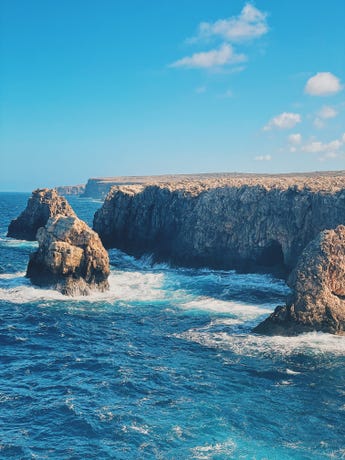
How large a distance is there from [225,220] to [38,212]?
1842 inches

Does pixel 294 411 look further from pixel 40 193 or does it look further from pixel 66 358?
pixel 40 193

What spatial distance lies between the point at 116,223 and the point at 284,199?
3489cm

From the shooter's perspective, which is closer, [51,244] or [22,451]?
[22,451]

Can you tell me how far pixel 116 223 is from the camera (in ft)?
283

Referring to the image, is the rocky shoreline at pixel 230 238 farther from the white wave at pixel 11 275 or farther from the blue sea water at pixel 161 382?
the white wave at pixel 11 275

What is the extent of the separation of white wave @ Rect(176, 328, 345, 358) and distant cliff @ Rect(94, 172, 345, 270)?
2259 cm

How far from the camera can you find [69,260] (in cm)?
5241

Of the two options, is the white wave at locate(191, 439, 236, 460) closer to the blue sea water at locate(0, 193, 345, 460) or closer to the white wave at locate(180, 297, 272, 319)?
the blue sea water at locate(0, 193, 345, 460)

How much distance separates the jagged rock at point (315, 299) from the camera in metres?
38.8

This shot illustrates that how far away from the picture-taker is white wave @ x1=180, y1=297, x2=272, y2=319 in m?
46.0

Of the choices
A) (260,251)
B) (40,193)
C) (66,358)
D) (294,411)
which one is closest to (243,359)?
(294,411)

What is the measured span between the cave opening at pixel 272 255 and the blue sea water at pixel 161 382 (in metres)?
13.2

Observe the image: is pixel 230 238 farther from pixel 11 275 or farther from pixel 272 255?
pixel 11 275

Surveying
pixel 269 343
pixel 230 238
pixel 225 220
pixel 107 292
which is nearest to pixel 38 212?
pixel 225 220
